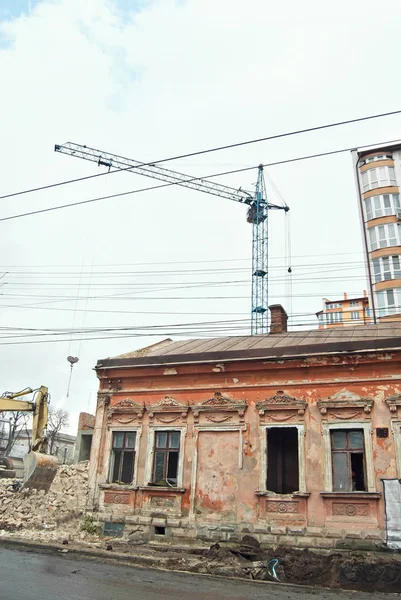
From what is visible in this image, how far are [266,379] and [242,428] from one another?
163cm

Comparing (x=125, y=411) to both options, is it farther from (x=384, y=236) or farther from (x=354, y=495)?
(x=384, y=236)

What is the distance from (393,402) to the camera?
13.8 m

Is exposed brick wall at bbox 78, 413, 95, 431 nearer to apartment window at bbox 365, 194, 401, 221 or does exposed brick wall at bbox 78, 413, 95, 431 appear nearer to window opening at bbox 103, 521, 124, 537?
window opening at bbox 103, 521, 124, 537

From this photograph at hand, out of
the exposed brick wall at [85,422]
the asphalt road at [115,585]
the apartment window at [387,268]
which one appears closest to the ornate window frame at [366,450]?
the asphalt road at [115,585]

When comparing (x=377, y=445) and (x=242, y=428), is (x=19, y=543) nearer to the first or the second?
(x=242, y=428)

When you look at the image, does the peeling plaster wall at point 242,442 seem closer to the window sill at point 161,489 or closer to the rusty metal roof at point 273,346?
the window sill at point 161,489

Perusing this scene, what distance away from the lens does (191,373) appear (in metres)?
16.6

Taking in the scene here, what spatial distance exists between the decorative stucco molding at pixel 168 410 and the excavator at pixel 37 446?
366cm

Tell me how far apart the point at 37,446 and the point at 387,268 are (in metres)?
30.9

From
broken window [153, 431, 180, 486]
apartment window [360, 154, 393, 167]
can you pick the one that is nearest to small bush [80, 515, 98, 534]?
broken window [153, 431, 180, 486]

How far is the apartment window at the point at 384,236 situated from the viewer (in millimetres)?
39750

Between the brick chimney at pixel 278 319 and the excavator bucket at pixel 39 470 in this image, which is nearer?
the excavator bucket at pixel 39 470

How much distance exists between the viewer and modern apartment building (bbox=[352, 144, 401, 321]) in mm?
39250

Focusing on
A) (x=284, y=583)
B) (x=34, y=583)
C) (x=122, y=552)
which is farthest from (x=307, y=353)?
(x=34, y=583)
